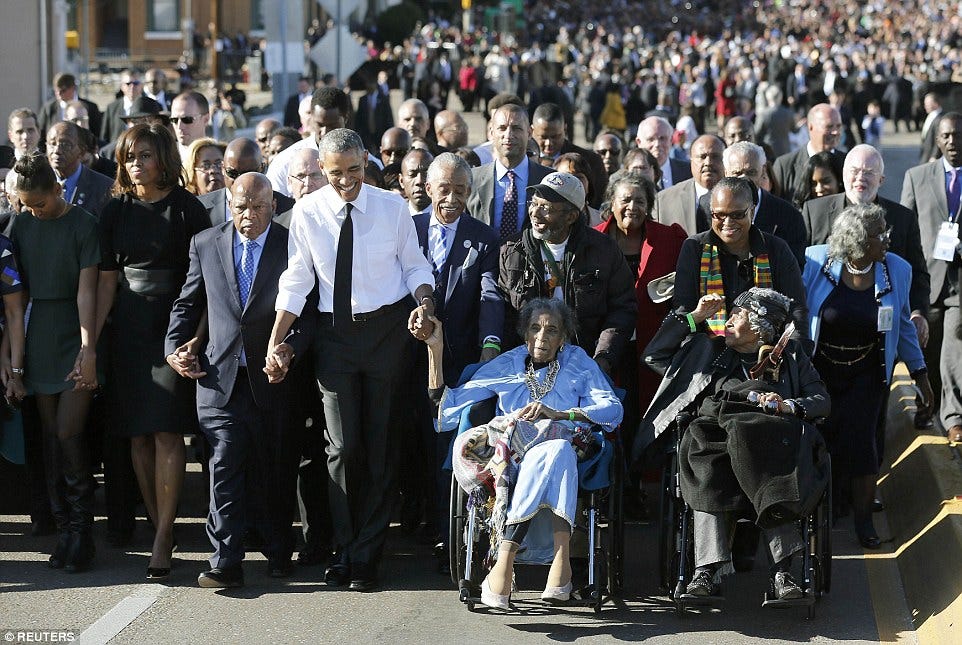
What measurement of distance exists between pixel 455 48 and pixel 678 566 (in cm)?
4094

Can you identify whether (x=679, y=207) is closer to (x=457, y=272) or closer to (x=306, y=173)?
(x=457, y=272)

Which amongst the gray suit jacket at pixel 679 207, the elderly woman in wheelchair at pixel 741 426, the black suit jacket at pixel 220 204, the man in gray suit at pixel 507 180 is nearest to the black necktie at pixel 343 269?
the black suit jacket at pixel 220 204

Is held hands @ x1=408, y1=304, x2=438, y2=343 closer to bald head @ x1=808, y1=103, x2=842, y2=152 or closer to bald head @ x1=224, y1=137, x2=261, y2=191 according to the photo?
bald head @ x1=224, y1=137, x2=261, y2=191

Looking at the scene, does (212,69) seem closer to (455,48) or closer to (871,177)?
(455,48)

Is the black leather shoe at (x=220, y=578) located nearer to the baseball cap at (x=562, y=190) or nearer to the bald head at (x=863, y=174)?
the baseball cap at (x=562, y=190)

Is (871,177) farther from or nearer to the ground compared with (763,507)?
farther from the ground

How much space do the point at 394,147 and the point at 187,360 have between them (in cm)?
386

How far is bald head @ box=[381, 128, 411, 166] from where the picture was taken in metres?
11.0

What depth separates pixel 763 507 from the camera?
6.84 m

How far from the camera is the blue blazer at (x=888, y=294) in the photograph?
330 inches

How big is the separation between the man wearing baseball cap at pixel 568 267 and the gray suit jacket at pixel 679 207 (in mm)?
1743

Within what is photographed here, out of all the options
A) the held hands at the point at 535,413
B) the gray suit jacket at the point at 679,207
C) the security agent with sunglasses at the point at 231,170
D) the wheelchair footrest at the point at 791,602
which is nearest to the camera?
the wheelchair footrest at the point at 791,602

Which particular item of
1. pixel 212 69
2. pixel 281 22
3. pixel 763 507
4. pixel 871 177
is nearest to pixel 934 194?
pixel 871 177

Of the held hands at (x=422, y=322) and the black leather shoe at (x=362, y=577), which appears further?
the black leather shoe at (x=362, y=577)
